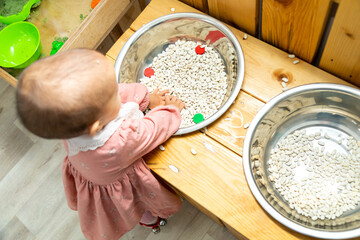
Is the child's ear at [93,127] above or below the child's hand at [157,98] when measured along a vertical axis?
above

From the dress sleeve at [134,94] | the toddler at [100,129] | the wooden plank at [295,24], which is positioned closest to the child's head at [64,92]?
the toddler at [100,129]

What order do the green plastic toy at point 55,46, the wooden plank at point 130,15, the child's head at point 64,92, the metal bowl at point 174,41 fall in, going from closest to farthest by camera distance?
1. the child's head at point 64,92
2. the metal bowl at point 174,41
3. the green plastic toy at point 55,46
4. the wooden plank at point 130,15

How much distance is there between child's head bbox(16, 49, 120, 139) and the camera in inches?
28.4

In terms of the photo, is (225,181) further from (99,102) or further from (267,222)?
(99,102)

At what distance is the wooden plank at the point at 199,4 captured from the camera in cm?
121

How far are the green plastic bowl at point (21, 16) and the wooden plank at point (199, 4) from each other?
28.0 inches

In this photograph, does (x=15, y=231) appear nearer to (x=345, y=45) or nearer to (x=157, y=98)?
(x=157, y=98)

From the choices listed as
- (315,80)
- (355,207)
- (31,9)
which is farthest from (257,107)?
(31,9)

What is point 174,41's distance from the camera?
4.33 feet

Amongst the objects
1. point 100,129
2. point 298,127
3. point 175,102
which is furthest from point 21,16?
point 298,127

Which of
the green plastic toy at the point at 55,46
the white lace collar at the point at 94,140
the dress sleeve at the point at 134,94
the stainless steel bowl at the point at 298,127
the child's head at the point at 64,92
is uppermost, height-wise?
the child's head at the point at 64,92

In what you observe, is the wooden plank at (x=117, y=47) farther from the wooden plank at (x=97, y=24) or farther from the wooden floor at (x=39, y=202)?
the wooden floor at (x=39, y=202)

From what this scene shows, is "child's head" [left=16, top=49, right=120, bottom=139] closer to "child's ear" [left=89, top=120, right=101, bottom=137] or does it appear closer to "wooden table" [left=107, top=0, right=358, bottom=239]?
"child's ear" [left=89, top=120, right=101, bottom=137]

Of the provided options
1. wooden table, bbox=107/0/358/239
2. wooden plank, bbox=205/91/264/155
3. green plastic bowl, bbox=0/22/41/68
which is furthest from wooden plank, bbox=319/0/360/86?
green plastic bowl, bbox=0/22/41/68
